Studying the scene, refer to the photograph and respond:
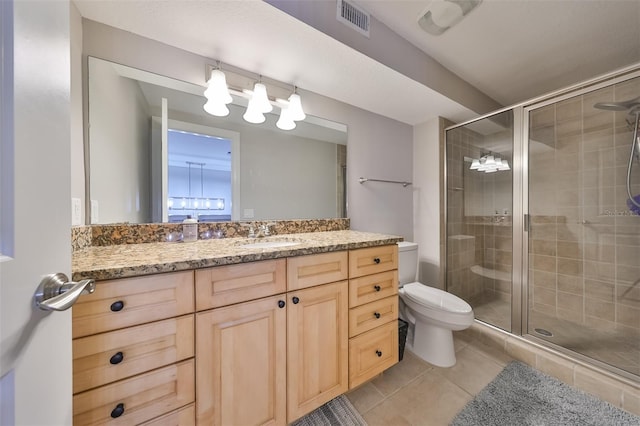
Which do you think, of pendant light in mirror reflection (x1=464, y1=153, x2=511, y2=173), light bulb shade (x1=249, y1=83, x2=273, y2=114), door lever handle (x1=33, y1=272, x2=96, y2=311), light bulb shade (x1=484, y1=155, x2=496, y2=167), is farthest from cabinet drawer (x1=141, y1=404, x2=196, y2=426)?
light bulb shade (x1=484, y1=155, x2=496, y2=167)

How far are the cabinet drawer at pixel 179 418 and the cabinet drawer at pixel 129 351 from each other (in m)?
0.18

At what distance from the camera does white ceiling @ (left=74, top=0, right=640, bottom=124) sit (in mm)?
1060

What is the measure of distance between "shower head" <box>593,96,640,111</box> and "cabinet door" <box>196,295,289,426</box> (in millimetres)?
2534

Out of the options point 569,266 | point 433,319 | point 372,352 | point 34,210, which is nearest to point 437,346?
point 433,319

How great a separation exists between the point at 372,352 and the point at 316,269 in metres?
0.63

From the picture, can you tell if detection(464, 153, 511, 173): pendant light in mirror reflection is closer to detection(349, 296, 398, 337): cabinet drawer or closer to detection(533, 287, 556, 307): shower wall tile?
detection(533, 287, 556, 307): shower wall tile

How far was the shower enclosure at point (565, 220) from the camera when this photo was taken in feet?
5.44

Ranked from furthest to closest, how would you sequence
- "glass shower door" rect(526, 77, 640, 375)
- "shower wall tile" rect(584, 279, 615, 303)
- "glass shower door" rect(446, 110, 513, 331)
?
"glass shower door" rect(446, 110, 513, 331), "shower wall tile" rect(584, 279, 615, 303), "glass shower door" rect(526, 77, 640, 375)

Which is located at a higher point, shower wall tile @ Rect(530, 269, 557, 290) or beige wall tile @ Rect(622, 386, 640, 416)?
shower wall tile @ Rect(530, 269, 557, 290)

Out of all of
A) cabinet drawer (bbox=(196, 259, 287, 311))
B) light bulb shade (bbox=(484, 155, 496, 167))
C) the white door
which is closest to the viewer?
the white door

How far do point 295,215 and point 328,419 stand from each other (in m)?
1.18

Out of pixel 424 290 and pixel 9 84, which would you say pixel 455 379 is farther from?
pixel 9 84

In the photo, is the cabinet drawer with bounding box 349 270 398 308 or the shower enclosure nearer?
the cabinet drawer with bounding box 349 270 398 308

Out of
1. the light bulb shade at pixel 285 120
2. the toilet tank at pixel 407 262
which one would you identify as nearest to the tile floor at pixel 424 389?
the toilet tank at pixel 407 262
